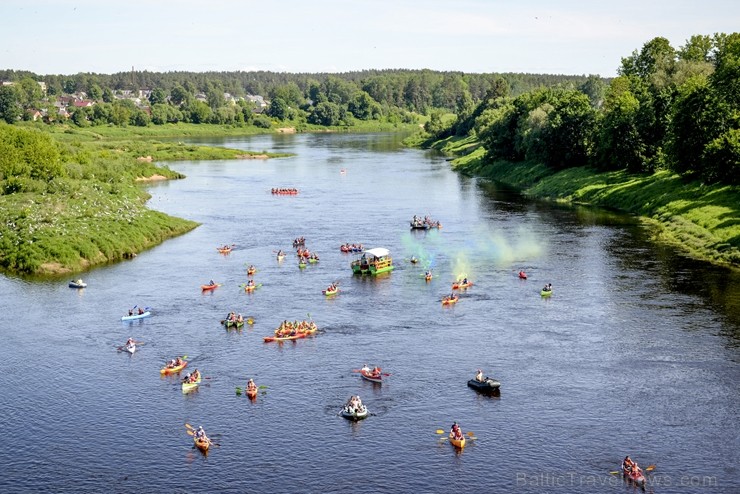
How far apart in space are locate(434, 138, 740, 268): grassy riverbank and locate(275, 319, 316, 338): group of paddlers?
51115 millimetres

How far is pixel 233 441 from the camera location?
59.3m

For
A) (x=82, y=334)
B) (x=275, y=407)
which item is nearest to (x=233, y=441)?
(x=275, y=407)

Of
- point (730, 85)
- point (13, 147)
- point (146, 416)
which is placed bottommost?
point (146, 416)

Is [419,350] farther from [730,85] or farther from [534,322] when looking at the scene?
[730,85]

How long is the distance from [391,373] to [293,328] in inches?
551

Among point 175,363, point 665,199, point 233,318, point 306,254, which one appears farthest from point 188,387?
point 665,199

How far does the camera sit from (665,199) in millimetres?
134625

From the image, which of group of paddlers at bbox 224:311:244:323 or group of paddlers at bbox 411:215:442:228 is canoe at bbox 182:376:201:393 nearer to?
group of paddlers at bbox 224:311:244:323

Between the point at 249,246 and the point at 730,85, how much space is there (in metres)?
77.5

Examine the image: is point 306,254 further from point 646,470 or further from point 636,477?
point 636,477

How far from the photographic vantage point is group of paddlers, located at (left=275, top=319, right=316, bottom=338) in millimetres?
79938

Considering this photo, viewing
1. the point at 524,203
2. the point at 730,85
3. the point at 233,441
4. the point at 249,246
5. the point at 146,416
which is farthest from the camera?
the point at 524,203

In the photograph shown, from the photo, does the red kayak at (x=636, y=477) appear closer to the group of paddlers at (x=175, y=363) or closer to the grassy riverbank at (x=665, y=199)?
the group of paddlers at (x=175, y=363)

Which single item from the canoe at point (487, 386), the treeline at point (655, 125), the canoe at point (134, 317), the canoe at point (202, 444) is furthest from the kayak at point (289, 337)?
the treeline at point (655, 125)
